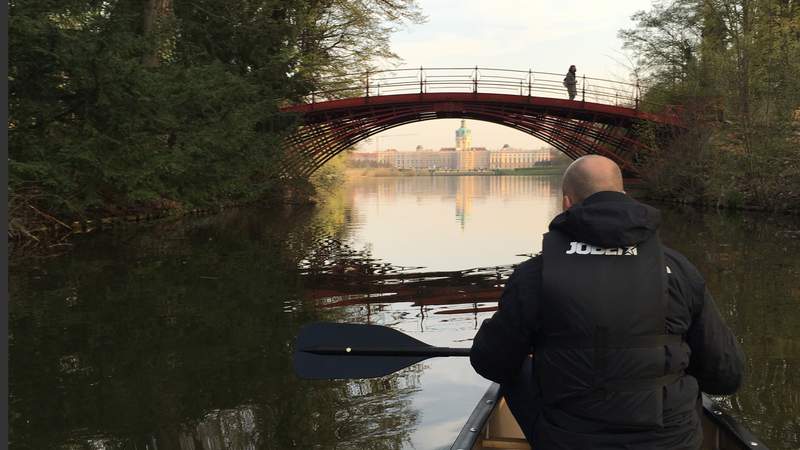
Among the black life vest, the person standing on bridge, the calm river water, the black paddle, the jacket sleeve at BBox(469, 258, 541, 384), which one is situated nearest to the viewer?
the black life vest

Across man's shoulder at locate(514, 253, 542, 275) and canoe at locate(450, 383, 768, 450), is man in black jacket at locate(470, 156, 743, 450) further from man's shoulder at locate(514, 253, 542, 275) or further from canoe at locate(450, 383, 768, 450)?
canoe at locate(450, 383, 768, 450)

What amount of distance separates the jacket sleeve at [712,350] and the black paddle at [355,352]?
3.96ft

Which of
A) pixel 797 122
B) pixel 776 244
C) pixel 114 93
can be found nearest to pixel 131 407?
pixel 114 93

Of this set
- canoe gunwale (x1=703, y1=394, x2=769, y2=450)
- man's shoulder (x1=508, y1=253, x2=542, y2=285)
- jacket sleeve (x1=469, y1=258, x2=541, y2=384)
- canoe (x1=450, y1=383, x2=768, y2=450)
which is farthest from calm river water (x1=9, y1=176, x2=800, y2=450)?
man's shoulder (x1=508, y1=253, x2=542, y2=285)

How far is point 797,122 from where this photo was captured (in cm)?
1836

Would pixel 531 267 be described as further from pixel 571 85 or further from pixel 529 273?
pixel 571 85

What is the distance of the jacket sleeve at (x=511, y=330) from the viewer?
2.32m

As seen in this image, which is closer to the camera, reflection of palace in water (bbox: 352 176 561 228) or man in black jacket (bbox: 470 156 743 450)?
man in black jacket (bbox: 470 156 743 450)

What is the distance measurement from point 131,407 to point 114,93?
1040cm

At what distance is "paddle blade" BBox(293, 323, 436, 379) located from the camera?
345 centimetres

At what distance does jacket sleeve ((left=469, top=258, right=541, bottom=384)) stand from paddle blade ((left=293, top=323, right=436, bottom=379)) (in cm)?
86

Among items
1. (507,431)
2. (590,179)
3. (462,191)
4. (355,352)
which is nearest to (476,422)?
(507,431)

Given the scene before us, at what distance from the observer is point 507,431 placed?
358cm

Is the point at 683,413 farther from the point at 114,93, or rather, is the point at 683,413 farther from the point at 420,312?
the point at 114,93
